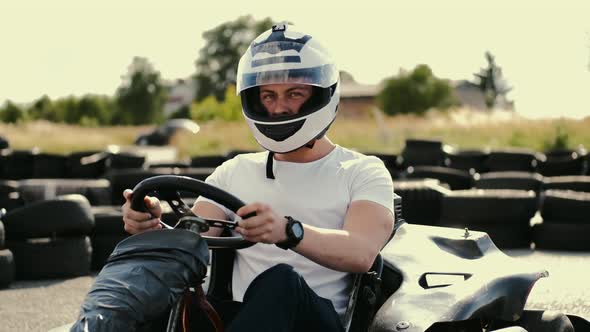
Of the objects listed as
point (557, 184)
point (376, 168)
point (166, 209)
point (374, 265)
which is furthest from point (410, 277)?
point (557, 184)

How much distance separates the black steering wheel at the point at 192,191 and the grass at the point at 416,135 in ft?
61.4

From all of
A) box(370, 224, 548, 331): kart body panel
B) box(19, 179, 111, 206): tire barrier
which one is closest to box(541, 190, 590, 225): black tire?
box(19, 179, 111, 206): tire barrier

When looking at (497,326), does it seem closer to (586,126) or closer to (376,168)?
(376,168)

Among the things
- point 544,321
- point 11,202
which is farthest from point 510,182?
point 544,321

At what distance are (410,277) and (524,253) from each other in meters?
4.57

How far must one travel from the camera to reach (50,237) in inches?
248

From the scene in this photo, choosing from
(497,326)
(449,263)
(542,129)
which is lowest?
(542,129)

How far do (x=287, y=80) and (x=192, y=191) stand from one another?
22.2 inches

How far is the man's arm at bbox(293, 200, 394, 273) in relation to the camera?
2.66 metres

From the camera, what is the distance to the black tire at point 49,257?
628 centimetres

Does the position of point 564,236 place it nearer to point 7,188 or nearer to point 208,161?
point 7,188

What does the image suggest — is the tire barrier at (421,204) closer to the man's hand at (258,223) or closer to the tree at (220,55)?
the man's hand at (258,223)

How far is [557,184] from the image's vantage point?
9.51m

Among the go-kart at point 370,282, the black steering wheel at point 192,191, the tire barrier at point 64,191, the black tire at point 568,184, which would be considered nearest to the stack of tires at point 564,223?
the black tire at point 568,184
